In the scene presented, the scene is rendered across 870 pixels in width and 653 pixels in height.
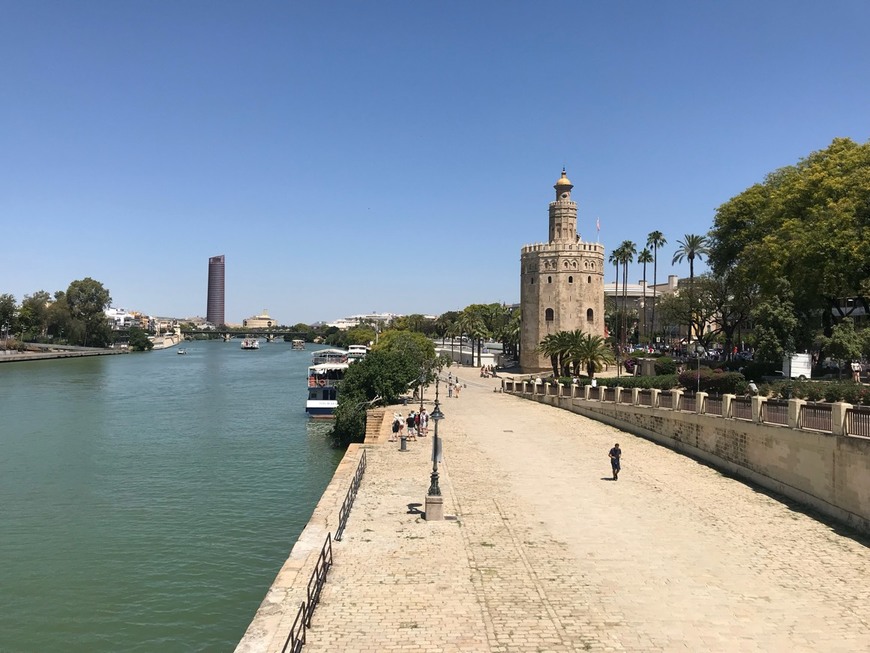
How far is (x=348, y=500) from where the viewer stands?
16.6 m

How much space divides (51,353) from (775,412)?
393ft

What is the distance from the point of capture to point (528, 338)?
60719mm

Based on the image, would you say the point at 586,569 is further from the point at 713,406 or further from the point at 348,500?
the point at 713,406

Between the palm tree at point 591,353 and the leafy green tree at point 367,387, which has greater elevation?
the palm tree at point 591,353

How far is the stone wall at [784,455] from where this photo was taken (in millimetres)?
15797

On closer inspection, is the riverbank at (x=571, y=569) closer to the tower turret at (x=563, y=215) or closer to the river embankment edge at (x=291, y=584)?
the river embankment edge at (x=291, y=584)

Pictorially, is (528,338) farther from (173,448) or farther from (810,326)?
(173,448)

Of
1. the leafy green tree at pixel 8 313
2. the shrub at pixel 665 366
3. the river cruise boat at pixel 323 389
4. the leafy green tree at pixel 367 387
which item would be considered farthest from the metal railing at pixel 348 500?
the leafy green tree at pixel 8 313

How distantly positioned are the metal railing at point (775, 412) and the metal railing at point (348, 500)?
12.0 metres

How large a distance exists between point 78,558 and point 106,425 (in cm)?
2490

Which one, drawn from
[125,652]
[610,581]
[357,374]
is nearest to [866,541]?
[610,581]

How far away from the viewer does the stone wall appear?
15.8 m

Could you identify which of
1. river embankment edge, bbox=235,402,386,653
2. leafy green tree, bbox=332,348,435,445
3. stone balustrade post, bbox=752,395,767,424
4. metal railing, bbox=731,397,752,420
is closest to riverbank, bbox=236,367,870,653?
river embankment edge, bbox=235,402,386,653

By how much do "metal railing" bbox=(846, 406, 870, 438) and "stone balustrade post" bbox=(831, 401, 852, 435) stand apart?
3.3 inches
